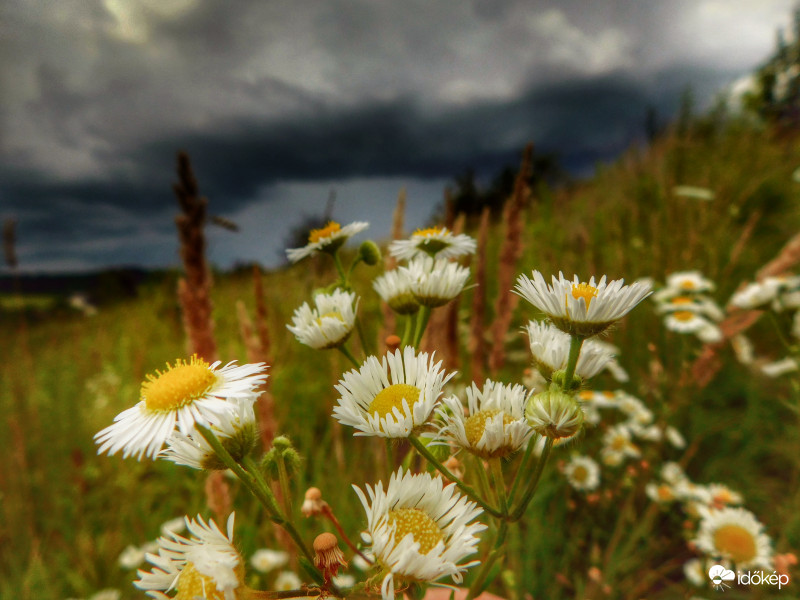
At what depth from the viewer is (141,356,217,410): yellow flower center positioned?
0.37m

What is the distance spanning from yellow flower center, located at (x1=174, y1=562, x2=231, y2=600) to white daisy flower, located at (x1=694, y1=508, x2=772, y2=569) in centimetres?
109

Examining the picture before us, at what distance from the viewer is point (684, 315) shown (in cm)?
168

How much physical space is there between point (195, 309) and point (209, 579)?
66 centimetres

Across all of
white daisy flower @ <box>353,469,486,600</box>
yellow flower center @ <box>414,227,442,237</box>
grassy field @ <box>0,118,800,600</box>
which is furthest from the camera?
grassy field @ <box>0,118,800,600</box>

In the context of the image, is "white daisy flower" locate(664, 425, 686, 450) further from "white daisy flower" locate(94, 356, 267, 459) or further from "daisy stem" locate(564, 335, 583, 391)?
"white daisy flower" locate(94, 356, 267, 459)

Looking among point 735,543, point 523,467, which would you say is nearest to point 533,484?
point 523,467

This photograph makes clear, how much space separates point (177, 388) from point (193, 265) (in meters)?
0.62

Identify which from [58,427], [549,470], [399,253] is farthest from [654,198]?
[58,427]

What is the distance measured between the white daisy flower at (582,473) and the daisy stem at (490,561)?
42.3 inches

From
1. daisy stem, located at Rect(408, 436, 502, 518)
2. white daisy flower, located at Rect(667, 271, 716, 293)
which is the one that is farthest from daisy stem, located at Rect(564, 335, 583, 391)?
white daisy flower, located at Rect(667, 271, 716, 293)

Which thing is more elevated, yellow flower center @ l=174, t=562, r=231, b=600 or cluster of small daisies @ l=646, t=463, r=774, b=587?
yellow flower center @ l=174, t=562, r=231, b=600

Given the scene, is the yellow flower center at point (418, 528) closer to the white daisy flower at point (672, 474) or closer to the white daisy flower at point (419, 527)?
the white daisy flower at point (419, 527)

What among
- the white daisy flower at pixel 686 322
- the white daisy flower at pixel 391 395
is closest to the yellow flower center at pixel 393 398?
the white daisy flower at pixel 391 395

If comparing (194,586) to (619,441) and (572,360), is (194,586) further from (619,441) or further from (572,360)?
(619,441)
